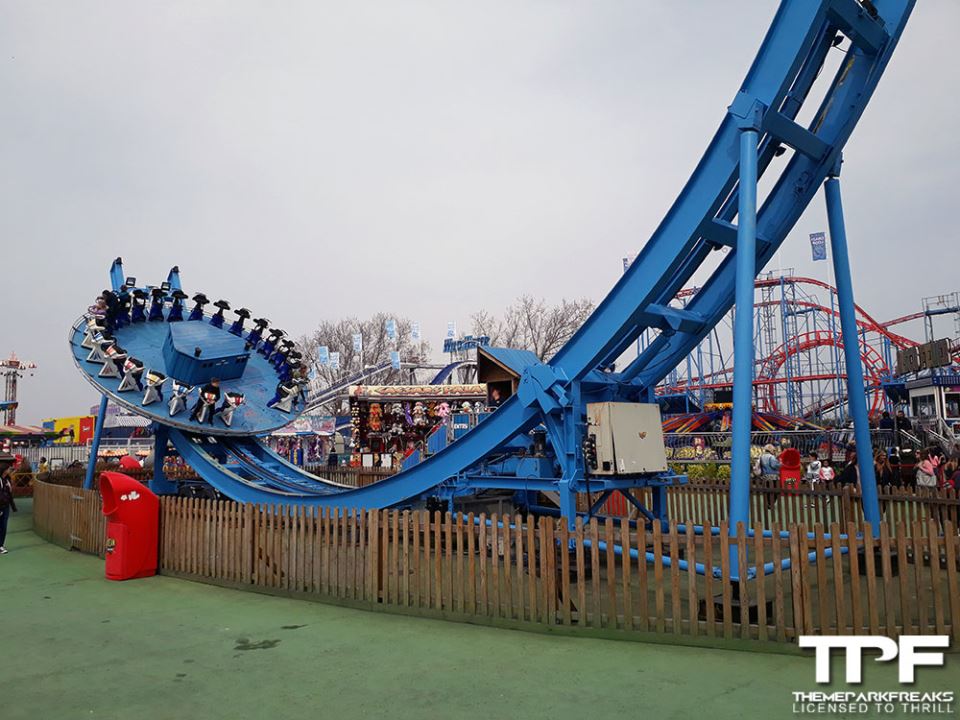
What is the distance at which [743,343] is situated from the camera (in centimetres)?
720

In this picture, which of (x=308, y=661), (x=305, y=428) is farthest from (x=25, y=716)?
(x=305, y=428)

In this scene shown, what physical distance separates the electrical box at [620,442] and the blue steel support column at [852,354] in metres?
2.37

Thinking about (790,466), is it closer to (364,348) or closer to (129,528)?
(129,528)

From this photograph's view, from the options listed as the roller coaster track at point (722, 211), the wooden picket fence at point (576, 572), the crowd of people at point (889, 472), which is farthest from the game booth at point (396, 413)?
the roller coaster track at point (722, 211)

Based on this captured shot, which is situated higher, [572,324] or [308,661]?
[572,324]

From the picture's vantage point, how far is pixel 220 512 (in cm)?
996

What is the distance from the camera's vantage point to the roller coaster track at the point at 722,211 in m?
7.45

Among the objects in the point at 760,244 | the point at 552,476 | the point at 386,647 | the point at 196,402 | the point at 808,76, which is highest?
the point at 808,76

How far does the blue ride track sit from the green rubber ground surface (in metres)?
2.87

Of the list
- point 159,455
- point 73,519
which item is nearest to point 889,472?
point 159,455

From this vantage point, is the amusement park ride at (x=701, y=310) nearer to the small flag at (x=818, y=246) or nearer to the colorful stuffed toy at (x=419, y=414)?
the colorful stuffed toy at (x=419, y=414)

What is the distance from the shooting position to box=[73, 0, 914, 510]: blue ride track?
7473 millimetres

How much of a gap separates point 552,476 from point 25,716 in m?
6.57

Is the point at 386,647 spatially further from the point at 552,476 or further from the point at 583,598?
the point at 552,476
